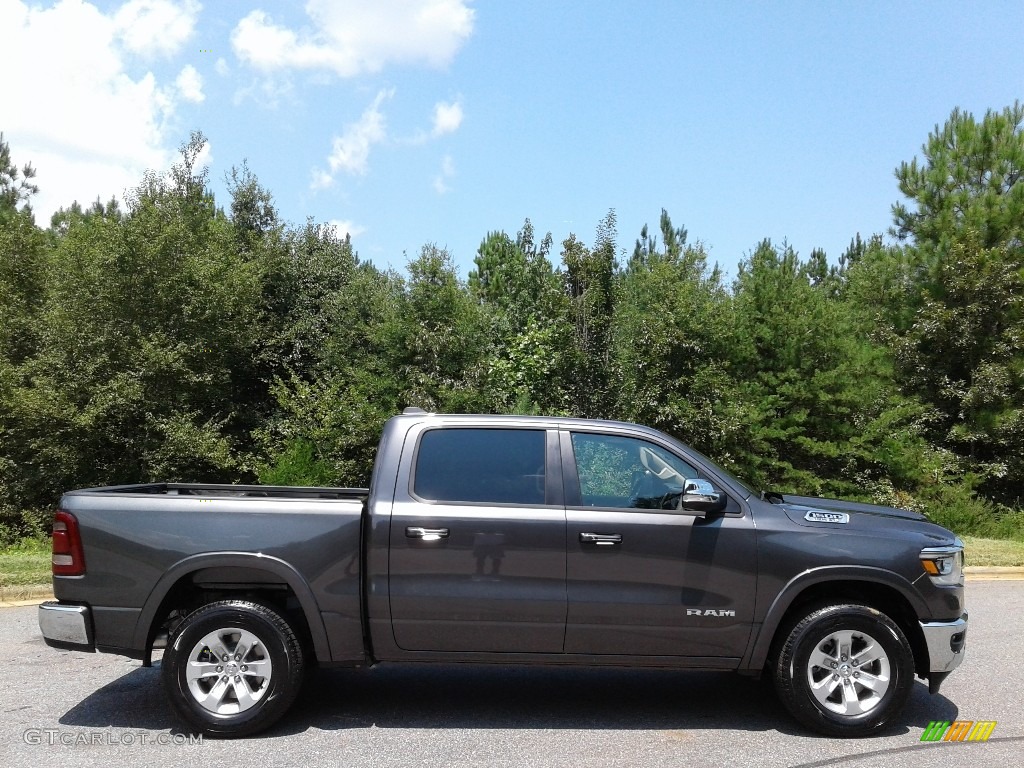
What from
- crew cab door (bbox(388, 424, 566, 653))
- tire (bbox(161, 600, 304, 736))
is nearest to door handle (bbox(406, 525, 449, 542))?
crew cab door (bbox(388, 424, 566, 653))

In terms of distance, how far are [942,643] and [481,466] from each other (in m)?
2.96

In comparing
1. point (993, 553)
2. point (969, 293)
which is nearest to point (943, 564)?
point (993, 553)

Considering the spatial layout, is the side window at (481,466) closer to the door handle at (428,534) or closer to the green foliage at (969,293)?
the door handle at (428,534)

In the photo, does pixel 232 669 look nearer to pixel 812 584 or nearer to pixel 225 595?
pixel 225 595

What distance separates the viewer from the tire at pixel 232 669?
5230 mm

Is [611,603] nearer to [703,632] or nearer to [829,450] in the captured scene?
[703,632]

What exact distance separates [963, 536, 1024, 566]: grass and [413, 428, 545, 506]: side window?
925 cm

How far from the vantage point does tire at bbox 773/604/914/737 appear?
→ 5.27 metres

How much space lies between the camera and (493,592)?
17.3 feet

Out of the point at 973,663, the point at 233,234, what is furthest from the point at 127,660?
the point at 233,234

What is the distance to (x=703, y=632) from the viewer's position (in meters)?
5.28

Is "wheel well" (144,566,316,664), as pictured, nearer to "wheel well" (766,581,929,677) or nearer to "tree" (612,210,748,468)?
"wheel well" (766,581,929,677)

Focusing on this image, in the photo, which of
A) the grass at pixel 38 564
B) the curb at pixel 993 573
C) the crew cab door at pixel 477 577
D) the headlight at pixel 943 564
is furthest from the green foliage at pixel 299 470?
the headlight at pixel 943 564

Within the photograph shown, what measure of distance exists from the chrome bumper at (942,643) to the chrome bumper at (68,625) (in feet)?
16.3
